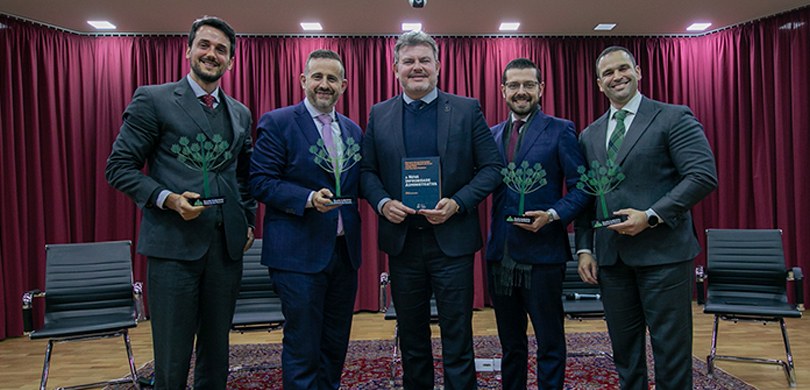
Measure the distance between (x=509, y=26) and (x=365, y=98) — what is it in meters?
1.92

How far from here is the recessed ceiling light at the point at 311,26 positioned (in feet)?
19.3

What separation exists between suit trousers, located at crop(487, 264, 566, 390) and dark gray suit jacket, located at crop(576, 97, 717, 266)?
0.31 metres

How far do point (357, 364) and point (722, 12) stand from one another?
17.8ft

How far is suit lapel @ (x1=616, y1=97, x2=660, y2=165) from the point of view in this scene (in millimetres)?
2294

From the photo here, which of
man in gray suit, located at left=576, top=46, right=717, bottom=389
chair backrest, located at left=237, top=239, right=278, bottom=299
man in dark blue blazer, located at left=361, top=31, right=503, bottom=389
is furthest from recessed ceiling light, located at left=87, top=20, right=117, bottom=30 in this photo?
man in gray suit, located at left=576, top=46, right=717, bottom=389

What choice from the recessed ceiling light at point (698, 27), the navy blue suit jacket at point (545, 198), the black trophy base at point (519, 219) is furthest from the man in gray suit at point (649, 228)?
the recessed ceiling light at point (698, 27)

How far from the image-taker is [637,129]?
231 cm

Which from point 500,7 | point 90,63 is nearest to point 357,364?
point 500,7

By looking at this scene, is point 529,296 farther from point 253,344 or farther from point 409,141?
point 253,344

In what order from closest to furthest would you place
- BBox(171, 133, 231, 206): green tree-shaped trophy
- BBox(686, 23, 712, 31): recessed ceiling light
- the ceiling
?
1. BBox(171, 133, 231, 206): green tree-shaped trophy
2. the ceiling
3. BBox(686, 23, 712, 31): recessed ceiling light

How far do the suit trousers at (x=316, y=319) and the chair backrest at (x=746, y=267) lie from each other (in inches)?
114

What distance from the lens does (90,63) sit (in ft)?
20.1

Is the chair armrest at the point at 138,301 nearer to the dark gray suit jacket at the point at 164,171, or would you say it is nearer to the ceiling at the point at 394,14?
the dark gray suit jacket at the point at 164,171

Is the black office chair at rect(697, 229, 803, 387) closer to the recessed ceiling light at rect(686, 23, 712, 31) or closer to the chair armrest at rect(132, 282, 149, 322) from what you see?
the recessed ceiling light at rect(686, 23, 712, 31)
